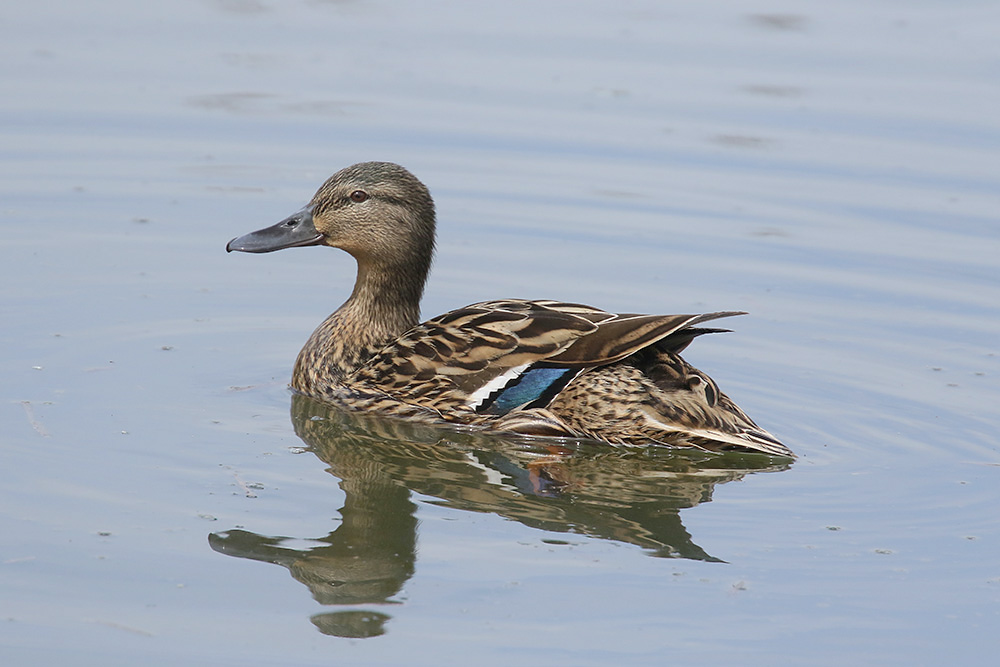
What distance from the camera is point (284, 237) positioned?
30.0 feet

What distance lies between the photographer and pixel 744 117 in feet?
45.4

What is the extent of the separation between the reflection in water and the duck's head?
0.98m

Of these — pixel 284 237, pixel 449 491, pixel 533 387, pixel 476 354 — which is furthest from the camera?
pixel 284 237

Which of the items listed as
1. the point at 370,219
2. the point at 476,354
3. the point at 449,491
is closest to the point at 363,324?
the point at 370,219

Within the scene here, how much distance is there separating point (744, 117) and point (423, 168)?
306 cm

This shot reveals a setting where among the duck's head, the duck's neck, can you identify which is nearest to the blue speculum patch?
the duck's neck

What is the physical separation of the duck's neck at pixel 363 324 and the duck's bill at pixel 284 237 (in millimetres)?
394

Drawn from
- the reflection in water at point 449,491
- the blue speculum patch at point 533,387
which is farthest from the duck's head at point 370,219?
the blue speculum patch at point 533,387

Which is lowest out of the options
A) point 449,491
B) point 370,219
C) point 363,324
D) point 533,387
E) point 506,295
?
point 449,491

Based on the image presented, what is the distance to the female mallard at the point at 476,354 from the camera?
8.06 metres

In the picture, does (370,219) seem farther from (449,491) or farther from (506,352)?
(449,491)

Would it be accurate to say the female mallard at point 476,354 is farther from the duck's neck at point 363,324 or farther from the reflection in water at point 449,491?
the reflection in water at point 449,491

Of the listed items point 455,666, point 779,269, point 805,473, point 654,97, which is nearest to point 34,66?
point 654,97

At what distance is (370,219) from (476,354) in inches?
50.2
